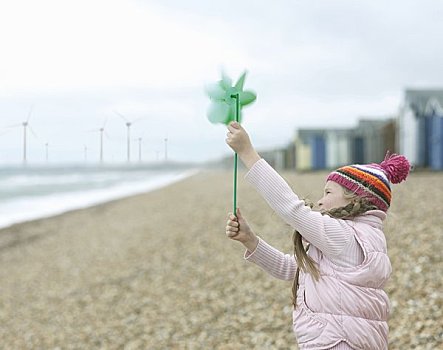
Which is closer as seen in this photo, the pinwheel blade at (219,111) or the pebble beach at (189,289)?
the pinwheel blade at (219,111)

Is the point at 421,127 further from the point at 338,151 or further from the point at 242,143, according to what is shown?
the point at 242,143

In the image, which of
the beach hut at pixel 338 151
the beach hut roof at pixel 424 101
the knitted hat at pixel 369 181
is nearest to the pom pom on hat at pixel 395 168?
the knitted hat at pixel 369 181

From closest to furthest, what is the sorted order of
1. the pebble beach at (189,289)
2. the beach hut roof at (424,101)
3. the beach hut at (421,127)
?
1. the pebble beach at (189,289)
2. the beach hut at (421,127)
3. the beach hut roof at (424,101)

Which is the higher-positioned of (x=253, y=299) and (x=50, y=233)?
(x=253, y=299)

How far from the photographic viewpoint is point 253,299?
6.45 meters

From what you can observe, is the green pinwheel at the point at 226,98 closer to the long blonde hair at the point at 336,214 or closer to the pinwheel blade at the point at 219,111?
the pinwheel blade at the point at 219,111

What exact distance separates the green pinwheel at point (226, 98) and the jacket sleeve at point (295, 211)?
0.74 feet

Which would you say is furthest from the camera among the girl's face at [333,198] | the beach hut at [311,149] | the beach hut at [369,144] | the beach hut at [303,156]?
the beach hut at [303,156]

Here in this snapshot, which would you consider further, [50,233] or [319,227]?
[50,233]

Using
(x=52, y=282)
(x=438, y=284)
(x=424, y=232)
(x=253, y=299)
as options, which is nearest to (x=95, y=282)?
(x=52, y=282)

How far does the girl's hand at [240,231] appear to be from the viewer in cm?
257

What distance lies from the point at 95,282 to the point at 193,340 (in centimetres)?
355

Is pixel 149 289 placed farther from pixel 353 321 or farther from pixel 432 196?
pixel 353 321

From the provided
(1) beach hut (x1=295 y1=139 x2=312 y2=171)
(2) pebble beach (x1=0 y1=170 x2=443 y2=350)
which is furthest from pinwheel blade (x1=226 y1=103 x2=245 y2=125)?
(1) beach hut (x1=295 y1=139 x2=312 y2=171)
